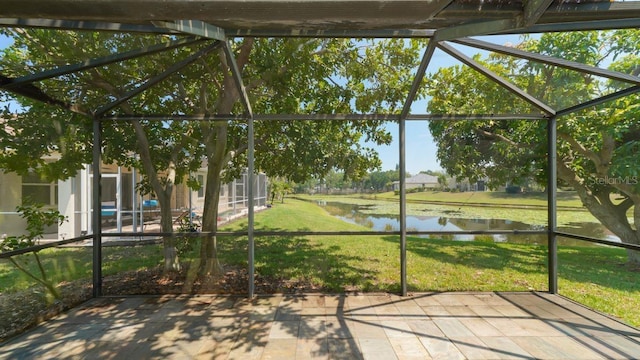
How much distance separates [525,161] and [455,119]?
1.60 metres

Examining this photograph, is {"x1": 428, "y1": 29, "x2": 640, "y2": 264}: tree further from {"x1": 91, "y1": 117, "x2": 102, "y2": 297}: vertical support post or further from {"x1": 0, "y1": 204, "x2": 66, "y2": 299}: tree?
{"x1": 0, "y1": 204, "x2": 66, "y2": 299}: tree

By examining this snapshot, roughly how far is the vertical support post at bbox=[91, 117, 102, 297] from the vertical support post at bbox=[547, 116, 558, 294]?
607 centimetres

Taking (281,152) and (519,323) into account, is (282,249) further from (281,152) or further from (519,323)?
(519,323)

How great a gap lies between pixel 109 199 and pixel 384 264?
196 inches

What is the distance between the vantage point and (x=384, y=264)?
4.84m

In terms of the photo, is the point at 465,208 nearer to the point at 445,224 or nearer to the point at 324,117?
the point at 445,224

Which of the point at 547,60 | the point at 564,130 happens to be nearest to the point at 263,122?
the point at 547,60

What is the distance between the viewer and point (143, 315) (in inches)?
124

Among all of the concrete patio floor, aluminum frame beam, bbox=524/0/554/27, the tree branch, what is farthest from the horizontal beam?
the concrete patio floor

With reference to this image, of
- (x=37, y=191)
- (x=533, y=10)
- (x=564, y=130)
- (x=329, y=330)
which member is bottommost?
(x=329, y=330)

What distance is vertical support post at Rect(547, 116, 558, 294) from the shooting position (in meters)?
3.78

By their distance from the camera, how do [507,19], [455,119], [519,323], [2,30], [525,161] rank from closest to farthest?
[507,19], [2,30], [519,323], [455,119], [525,161]

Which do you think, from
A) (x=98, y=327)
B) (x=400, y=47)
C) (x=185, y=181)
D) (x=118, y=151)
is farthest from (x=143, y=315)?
(x=400, y=47)

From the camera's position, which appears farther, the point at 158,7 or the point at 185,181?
the point at 185,181
